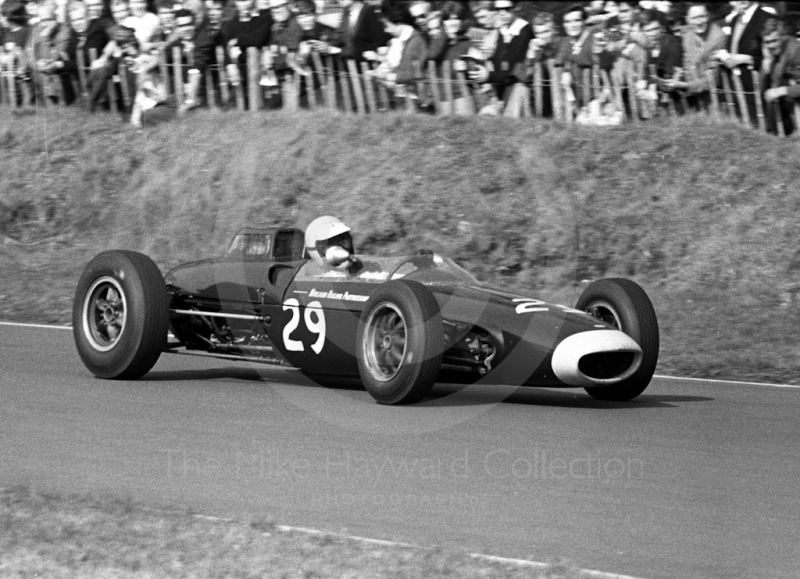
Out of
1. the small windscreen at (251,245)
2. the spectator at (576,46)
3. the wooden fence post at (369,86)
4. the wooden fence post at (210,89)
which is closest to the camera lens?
the small windscreen at (251,245)

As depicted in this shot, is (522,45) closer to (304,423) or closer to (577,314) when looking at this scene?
(577,314)

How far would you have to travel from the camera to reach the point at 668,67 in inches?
562

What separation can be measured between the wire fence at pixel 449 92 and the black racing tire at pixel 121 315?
7013mm

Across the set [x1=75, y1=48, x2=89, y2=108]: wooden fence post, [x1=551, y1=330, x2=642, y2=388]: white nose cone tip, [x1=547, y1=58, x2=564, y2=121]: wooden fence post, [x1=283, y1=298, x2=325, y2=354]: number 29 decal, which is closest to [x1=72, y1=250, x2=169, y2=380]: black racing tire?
[x1=283, y1=298, x2=325, y2=354]: number 29 decal

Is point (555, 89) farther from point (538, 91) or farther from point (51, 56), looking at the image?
point (51, 56)

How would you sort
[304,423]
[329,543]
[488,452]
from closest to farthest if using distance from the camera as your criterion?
[329,543] < [488,452] < [304,423]

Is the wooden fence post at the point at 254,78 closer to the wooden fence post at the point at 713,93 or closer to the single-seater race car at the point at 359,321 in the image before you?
the wooden fence post at the point at 713,93

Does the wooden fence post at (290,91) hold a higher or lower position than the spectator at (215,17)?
lower

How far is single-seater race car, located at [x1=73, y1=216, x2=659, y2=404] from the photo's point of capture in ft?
24.3

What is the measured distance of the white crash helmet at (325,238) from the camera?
8.37 metres

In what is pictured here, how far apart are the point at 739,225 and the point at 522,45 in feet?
10.2

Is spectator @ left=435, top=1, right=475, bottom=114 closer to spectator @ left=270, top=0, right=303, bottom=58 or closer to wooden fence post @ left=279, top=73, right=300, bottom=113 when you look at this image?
spectator @ left=270, top=0, right=303, bottom=58

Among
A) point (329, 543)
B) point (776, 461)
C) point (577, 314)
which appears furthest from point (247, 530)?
point (577, 314)

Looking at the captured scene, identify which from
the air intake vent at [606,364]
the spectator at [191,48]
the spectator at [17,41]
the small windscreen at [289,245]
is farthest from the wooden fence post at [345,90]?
the air intake vent at [606,364]
